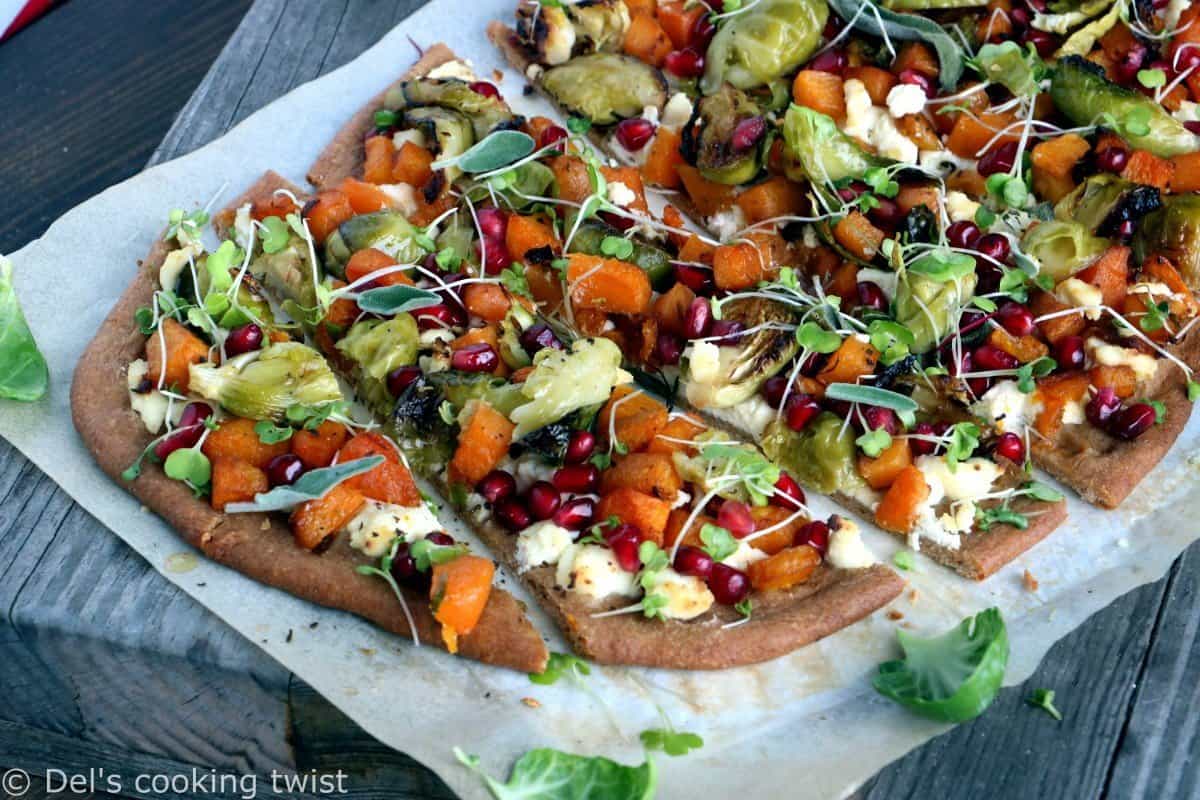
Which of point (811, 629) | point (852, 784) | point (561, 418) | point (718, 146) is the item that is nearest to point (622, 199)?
point (718, 146)

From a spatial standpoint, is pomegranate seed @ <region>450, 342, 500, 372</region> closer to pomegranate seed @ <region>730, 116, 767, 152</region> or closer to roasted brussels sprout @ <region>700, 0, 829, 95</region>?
pomegranate seed @ <region>730, 116, 767, 152</region>

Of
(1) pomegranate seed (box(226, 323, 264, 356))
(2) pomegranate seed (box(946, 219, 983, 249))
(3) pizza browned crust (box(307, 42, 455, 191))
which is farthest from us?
(3) pizza browned crust (box(307, 42, 455, 191))

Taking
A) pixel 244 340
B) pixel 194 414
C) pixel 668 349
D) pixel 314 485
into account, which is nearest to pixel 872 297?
pixel 668 349

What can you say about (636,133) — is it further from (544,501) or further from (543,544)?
(543,544)

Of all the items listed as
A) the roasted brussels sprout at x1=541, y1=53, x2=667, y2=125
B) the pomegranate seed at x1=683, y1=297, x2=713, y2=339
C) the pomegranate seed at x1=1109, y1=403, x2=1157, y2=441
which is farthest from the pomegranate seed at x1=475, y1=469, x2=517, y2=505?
the pomegranate seed at x1=1109, y1=403, x2=1157, y2=441

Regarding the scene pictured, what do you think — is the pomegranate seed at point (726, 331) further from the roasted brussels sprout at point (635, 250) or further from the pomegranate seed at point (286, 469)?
the pomegranate seed at point (286, 469)

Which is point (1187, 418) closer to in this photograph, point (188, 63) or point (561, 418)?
point (561, 418)
